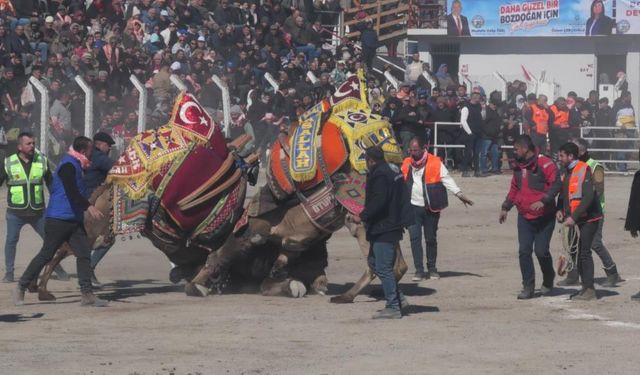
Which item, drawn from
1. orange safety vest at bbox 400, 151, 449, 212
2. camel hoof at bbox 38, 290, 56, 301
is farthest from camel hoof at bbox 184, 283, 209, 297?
orange safety vest at bbox 400, 151, 449, 212

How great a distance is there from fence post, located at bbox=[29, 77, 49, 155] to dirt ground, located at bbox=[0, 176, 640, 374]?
22.9 feet

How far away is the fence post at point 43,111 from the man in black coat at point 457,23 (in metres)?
15.0

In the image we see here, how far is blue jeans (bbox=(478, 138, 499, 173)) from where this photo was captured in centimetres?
2883

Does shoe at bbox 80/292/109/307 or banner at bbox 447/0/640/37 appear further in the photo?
banner at bbox 447/0/640/37

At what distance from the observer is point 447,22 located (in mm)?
36062

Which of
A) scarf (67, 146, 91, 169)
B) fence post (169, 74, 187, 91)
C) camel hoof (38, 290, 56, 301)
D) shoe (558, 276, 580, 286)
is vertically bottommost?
shoe (558, 276, 580, 286)

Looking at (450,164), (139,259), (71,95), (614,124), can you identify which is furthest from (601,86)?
(139,259)

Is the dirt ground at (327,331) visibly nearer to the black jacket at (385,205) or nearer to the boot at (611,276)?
the boot at (611,276)

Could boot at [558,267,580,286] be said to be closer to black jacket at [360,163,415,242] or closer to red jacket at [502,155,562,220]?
red jacket at [502,155,562,220]

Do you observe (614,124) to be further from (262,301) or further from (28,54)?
(262,301)

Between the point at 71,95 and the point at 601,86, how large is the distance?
51.3ft

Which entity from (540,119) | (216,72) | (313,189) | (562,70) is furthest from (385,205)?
(562,70)

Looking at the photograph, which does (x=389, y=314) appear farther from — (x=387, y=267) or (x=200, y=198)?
(x=200, y=198)

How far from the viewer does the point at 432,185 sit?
15797 mm
